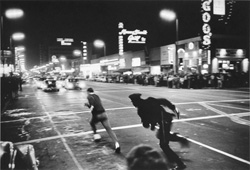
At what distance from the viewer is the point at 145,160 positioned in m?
1.92

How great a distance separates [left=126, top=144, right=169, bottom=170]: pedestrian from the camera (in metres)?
1.90

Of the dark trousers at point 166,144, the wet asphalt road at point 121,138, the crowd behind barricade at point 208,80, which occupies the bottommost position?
the wet asphalt road at point 121,138

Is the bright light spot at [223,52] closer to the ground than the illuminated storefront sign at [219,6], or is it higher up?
closer to the ground

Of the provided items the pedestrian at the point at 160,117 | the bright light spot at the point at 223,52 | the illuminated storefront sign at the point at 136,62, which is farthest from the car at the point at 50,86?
the pedestrian at the point at 160,117

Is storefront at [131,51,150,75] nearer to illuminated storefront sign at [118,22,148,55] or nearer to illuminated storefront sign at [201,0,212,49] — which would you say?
illuminated storefront sign at [118,22,148,55]

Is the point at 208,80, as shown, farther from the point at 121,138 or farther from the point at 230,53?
the point at 121,138

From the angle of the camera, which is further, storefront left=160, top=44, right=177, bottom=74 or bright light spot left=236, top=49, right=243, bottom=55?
storefront left=160, top=44, right=177, bottom=74

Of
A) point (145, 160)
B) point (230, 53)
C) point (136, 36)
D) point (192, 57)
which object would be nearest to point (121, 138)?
point (145, 160)

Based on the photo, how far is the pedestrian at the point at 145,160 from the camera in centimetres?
190

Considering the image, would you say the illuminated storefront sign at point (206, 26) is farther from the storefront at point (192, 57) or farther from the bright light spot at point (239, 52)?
the bright light spot at point (239, 52)

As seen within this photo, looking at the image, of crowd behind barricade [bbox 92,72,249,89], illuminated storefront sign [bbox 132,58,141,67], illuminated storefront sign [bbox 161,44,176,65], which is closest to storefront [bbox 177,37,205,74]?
illuminated storefront sign [bbox 161,44,176,65]

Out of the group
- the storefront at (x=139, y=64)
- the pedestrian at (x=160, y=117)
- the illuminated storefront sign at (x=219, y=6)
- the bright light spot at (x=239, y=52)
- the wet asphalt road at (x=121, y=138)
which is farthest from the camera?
the storefront at (x=139, y=64)

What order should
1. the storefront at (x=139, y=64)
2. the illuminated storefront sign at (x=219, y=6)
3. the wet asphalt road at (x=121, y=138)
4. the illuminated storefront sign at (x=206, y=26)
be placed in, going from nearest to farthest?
1. the wet asphalt road at (x=121, y=138)
2. the illuminated storefront sign at (x=219, y=6)
3. the illuminated storefront sign at (x=206, y=26)
4. the storefront at (x=139, y=64)

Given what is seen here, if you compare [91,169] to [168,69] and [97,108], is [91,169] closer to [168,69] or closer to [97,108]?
[97,108]
